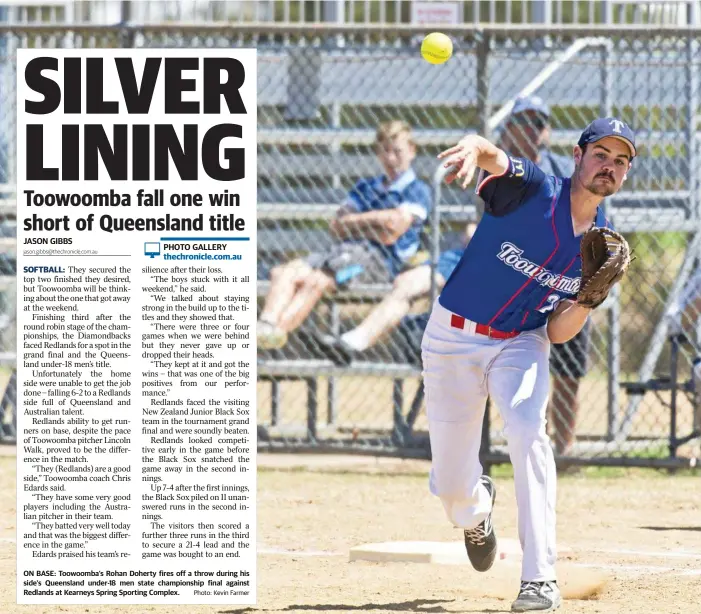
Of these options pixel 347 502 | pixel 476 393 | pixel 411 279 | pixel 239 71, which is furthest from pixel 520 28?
pixel 239 71

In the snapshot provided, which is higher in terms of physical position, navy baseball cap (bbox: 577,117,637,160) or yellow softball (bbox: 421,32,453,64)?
yellow softball (bbox: 421,32,453,64)

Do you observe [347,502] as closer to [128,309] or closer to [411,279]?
[411,279]

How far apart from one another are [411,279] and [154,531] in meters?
4.83

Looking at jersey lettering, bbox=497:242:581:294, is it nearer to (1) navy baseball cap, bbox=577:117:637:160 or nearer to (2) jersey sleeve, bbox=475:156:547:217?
(2) jersey sleeve, bbox=475:156:547:217

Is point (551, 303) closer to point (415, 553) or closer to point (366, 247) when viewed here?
point (415, 553)

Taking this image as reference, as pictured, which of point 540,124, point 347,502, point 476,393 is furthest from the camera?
point 540,124

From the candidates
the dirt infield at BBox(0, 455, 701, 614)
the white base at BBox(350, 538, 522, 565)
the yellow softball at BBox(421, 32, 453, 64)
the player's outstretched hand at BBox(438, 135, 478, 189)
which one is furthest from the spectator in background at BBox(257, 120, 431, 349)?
the player's outstretched hand at BBox(438, 135, 478, 189)

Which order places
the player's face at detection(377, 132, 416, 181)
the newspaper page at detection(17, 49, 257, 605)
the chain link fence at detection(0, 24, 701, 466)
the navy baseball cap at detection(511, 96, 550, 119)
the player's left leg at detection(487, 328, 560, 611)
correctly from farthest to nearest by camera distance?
the player's face at detection(377, 132, 416, 181), the chain link fence at detection(0, 24, 701, 466), the navy baseball cap at detection(511, 96, 550, 119), the player's left leg at detection(487, 328, 560, 611), the newspaper page at detection(17, 49, 257, 605)

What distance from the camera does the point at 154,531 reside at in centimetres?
452

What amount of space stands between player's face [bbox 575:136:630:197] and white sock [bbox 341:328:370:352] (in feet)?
12.6

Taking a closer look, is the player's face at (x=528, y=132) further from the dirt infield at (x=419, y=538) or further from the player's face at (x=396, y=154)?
the dirt infield at (x=419, y=538)

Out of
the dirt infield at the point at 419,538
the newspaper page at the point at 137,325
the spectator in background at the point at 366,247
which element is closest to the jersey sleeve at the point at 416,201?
the spectator in background at the point at 366,247

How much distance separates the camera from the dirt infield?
5.30 meters

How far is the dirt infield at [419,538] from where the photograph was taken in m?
5.30
